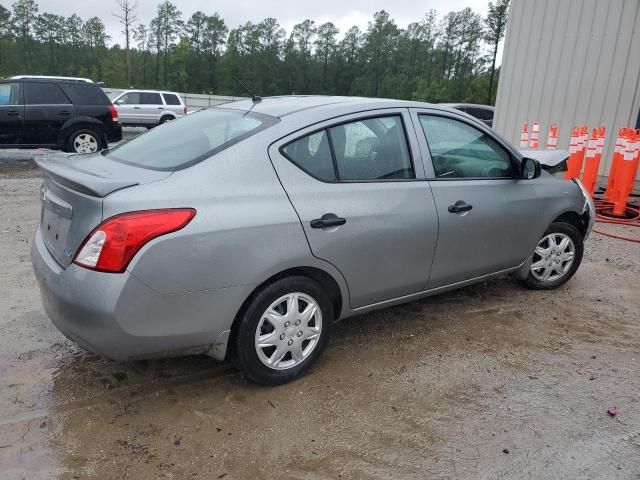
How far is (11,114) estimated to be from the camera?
10.4 m

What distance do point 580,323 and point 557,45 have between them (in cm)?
927

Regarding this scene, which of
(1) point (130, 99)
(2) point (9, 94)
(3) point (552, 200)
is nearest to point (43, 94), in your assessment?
(2) point (9, 94)

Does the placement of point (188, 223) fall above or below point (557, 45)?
below

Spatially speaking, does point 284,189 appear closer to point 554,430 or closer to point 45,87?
point 554,430

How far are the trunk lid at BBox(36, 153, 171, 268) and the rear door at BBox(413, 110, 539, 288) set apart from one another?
182cm

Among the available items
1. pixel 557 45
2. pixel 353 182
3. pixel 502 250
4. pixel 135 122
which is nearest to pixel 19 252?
pixel 353 182

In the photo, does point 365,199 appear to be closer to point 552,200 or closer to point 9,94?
point 552,200

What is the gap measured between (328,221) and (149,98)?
63.3 feet

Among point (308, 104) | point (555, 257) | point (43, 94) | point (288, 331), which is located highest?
point (308, 104)

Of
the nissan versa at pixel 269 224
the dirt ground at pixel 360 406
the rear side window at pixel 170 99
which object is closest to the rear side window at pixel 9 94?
the dirt ground at pixel 360 406

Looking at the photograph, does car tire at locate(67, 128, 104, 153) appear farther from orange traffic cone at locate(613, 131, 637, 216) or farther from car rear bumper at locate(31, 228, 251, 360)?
orange traffic cone at locate(613, 131, 637, 216)

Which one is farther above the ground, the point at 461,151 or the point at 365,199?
the point at 461,151

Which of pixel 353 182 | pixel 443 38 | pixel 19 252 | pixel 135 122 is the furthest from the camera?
pixel 443 38

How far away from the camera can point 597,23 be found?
1066 centimetres
